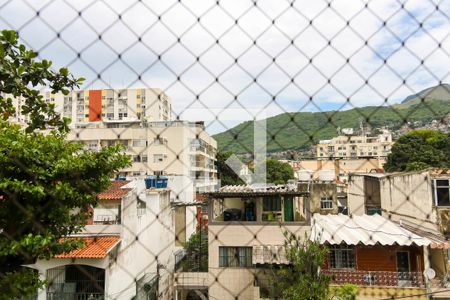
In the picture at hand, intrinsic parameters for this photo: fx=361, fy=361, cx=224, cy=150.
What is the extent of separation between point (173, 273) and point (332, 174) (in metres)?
4.86

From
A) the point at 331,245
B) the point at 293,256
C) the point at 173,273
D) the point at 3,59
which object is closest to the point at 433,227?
the point at 331,245

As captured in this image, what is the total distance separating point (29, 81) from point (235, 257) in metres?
5.14

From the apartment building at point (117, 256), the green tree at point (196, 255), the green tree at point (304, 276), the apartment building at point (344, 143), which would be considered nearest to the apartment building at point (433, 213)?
the green tree at point (304, 276)

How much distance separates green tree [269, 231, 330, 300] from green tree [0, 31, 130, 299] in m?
2.92

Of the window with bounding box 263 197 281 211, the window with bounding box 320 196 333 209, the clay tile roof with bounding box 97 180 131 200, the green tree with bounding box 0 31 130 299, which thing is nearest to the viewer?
the green tree with bounding box 0 31 130 299

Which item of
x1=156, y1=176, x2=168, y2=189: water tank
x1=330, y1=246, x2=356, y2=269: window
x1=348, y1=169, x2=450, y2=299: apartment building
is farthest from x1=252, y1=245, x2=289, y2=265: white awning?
x1=156, y1=176, x2=168, y2=189: water tank

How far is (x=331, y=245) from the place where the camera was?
5.53 metres

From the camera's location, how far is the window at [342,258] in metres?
5.54

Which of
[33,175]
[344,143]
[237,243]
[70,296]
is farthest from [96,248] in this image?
[344,143]

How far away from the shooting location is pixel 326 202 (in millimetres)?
9352

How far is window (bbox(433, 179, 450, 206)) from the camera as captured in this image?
5.66 m

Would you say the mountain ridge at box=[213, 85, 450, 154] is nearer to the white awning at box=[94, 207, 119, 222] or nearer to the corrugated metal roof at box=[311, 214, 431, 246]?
the corrugated metal roof at box=[311, 214, 431, 246]

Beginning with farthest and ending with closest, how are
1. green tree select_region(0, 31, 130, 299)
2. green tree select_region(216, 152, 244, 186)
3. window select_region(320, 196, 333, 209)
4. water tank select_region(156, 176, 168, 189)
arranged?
window select_region(320, 196, 333, 209) → water tank select_region(156, 176, 168, 189) → green tree select_region(216, 152, 244, 186) → green tree select_region(0, 31, 130, 299)

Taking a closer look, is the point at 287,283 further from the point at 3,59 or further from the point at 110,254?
the point at 3,59
